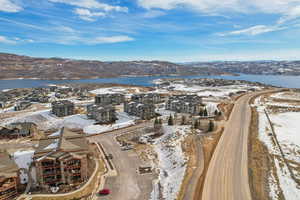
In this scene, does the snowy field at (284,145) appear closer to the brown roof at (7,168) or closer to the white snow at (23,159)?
the brown roof at (7,168)

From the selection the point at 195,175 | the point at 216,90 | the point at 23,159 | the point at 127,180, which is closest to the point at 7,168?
the point at 23,159

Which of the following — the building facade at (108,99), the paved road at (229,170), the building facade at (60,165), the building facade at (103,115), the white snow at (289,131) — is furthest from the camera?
the building facade at (108,99)

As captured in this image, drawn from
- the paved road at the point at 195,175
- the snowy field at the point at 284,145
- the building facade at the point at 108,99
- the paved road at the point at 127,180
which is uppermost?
the building facade at the point at 108,99

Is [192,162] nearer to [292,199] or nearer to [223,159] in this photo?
[223,159]

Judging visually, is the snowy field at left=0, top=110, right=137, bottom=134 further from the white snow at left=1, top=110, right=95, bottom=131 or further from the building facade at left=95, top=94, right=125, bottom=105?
the building facade at left=95, top=94, right=125, bottom=105

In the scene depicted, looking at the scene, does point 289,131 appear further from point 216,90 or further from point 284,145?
point 216,90

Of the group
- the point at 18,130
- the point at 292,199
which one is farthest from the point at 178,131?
the point at 18,130

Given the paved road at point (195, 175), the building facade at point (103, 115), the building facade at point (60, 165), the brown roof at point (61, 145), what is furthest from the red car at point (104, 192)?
the building facade at point (103, 115)
